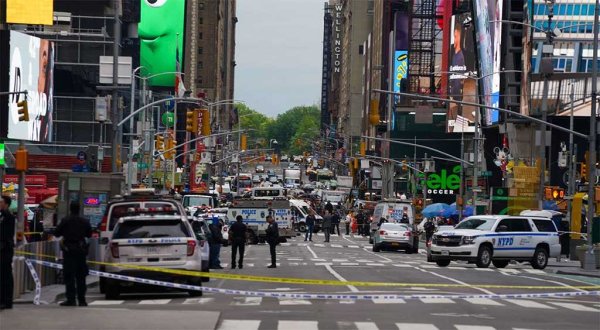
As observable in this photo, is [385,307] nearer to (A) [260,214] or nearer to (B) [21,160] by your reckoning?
(B) [21,160]

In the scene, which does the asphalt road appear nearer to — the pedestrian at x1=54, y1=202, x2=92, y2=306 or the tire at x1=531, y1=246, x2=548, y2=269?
the pedestrian at x1=54, y1=202, x2=92, y2=306

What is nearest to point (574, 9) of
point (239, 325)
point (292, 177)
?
point (239, 325)

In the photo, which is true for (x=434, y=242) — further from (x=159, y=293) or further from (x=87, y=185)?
(x=159, y=293)

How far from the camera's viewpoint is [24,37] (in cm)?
7681

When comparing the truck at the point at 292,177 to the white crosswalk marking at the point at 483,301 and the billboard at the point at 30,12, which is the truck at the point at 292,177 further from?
the white crosswalk marking at the point at 483,301

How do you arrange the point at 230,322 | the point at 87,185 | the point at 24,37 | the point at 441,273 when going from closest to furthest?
the point at 230,322, the point at 441,273, the point at 87,185, the point at 24,37

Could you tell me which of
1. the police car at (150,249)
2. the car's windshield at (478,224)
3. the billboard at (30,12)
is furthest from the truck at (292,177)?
the police car at (150,249)

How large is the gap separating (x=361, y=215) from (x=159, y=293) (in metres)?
70.0

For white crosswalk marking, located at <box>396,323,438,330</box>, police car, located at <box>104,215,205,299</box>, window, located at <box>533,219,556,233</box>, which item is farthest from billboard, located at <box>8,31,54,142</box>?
white crosswalk marking, located at <box>396,323,438,330</box>

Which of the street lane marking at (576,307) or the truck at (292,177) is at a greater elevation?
the truck at (292,177)

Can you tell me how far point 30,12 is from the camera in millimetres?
86062

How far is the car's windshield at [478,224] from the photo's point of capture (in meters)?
44.0

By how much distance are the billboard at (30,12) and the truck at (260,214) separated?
1034 inches

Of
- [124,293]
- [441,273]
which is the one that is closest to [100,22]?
[441,273]
